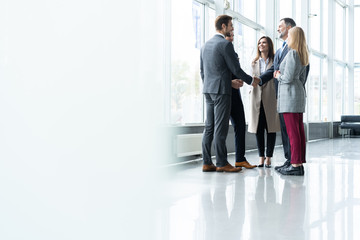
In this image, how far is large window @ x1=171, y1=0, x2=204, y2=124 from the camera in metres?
5.35

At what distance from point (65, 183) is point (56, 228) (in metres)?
3.79

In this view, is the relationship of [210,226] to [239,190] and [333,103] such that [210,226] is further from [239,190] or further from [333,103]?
[333,103]

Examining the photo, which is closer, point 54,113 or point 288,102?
point 288,102

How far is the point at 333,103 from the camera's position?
12.8m

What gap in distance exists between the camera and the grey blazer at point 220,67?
13.1ft

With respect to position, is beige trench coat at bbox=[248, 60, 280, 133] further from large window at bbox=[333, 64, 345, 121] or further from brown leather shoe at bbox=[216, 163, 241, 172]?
large window at bbox=[333, 64, 345, 121]

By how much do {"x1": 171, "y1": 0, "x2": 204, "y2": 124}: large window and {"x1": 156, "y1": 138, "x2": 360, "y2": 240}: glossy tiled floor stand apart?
1585mm

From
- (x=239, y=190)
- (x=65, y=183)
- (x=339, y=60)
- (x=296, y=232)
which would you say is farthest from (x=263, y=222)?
(x=339, y=60)

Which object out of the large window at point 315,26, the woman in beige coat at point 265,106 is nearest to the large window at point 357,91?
the large window at point 315,26

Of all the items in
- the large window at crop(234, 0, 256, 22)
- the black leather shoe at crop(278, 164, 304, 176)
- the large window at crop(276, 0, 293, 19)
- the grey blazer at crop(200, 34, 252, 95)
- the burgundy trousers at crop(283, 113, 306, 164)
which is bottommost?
the black leather shoe at crop(278, 164, 304, 176)

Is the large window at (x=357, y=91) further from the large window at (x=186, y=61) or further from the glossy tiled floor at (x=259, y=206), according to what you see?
the glossy tiled floor at (x=259, y=206)

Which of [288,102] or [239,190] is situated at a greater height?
[288,102]

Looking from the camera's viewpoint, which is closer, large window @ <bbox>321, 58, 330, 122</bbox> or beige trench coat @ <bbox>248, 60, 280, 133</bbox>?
beige trench coat @ <bbox>248, 60, 280, 133</bbox>

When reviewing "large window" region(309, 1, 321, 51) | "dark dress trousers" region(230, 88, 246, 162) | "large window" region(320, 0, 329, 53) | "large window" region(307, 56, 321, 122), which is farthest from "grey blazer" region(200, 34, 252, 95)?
"large window" region(320, 0, 329, 53)
